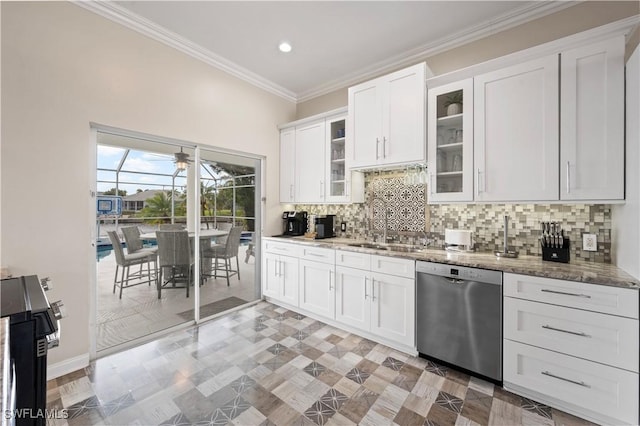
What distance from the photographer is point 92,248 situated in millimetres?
2381

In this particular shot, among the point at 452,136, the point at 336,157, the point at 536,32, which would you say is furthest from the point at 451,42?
the point at 336,157

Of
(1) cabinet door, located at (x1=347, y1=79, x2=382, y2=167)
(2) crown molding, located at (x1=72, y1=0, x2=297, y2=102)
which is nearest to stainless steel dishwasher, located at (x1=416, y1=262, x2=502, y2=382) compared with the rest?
(1) cabinet door, located at (x1=347, y1=79, x2=382, y2=167)

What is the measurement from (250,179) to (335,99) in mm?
1659

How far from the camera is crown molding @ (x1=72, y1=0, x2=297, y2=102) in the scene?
231cm

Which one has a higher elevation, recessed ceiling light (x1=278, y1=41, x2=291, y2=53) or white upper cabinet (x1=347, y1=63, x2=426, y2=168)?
recessed ceiling light (x1=278, y1=41, x2=291, y2=53)

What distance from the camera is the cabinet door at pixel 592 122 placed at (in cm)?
180

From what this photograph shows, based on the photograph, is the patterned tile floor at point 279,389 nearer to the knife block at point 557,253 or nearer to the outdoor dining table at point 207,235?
the outdoor dining table at point 207,235

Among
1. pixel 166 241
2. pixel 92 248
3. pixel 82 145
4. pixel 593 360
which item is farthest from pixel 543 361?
pixel 82 145

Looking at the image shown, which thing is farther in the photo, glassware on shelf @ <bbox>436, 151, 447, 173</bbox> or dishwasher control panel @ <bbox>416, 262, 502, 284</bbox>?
glassware on shelf @ <bbox>436, 151, 447, 173</bbox>

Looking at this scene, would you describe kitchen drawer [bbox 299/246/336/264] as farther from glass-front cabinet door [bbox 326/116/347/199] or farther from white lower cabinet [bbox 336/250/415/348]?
glass-front cabinet door [bbox 326/116/347/199]

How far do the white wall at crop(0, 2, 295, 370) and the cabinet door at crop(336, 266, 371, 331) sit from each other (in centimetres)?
230

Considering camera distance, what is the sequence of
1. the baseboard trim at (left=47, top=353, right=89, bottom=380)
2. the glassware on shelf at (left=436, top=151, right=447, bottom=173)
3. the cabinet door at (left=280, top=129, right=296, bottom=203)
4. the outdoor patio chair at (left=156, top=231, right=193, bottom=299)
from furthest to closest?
1. the cabinet door at (left=280, top=129, right=296, bottom=203)
2. the outdoor patio chair at (left=156, top=231, right=193, bottom=299)
3. the glassware on shelf at (left=436, top=151, right=447, bottom=173)
4. the baseboard trim at (left=47, top=353, right=89, bottom=380)

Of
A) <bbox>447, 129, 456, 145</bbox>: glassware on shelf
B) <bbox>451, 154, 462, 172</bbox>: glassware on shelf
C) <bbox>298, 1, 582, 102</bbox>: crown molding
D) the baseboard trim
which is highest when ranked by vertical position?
<bbox>298, 1, 582, 102</bbox>: crown molding

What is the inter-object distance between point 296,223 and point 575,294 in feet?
9.74
